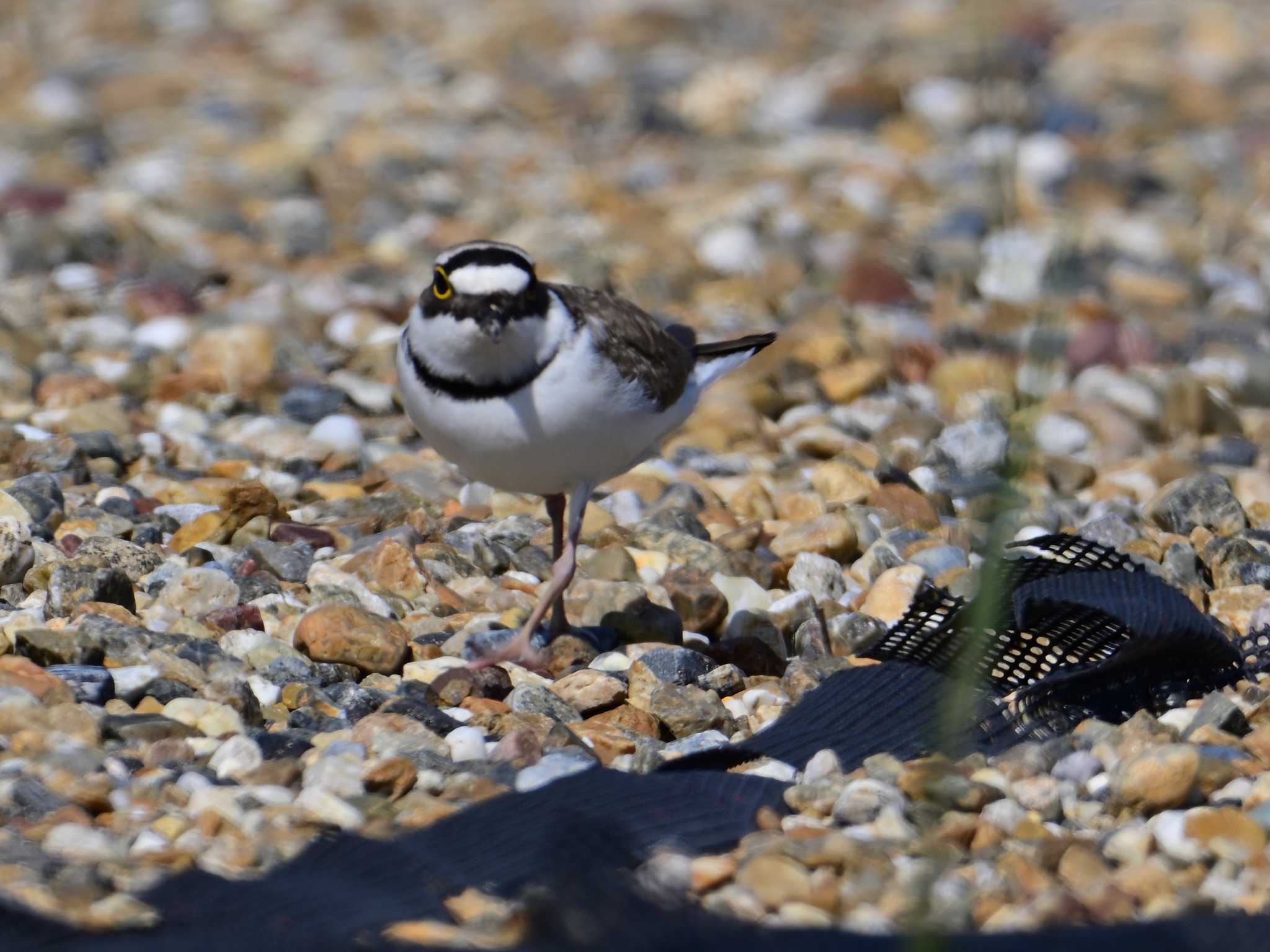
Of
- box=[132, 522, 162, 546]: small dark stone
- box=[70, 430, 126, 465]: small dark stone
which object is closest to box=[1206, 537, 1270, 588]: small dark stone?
box=[132, 522, 162, 546]: small dark stone

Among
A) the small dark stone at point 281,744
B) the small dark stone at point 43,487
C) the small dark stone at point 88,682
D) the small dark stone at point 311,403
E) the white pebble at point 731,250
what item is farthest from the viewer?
the white pebble at point 731,250

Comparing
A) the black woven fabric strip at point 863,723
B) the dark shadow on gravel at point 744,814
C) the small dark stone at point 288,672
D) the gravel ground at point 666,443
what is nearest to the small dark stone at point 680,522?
the gravel ground at point 666,443

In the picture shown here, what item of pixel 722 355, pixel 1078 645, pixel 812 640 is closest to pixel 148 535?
pixel 722 355

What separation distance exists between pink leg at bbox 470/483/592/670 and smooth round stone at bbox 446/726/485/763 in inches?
18.5

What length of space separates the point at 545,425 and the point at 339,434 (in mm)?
2055

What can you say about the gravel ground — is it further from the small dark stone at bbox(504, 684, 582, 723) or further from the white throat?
the white throat

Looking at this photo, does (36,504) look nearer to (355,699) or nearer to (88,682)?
(88,682)

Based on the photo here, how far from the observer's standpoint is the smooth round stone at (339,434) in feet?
21.2

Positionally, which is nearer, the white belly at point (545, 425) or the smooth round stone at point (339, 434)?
the white belly at point (545, 425)

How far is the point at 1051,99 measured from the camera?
11688 millimetres

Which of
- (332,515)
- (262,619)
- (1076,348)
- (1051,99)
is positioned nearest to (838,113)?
(1051,99)

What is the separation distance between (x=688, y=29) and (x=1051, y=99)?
339cm

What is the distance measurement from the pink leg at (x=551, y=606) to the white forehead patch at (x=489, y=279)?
2.20 feet

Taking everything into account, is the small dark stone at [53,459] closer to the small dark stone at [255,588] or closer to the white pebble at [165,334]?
the small dark stone at [255,588]
